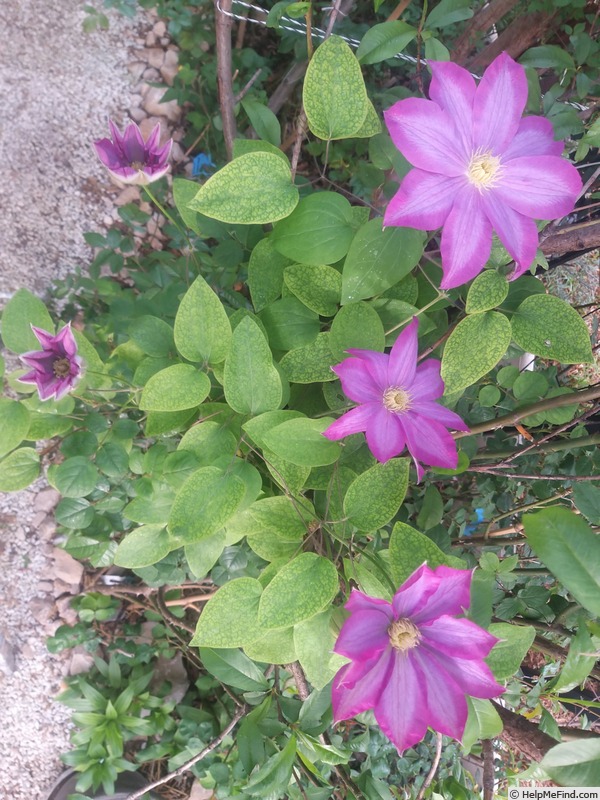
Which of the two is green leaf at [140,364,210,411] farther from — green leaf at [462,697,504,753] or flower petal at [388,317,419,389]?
green leaf at [462,697,504,753]

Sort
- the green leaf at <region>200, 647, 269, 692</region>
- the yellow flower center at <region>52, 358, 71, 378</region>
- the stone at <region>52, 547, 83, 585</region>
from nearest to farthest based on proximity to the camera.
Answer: the yellow flower center at <region>52, 358, 71, 378</region>, the green leaf at <region>200, 647, 269, 692</region>, the stone at <region>52, 547, 83, 585</region>

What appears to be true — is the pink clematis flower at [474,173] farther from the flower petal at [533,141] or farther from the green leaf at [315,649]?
the green leaf at [315,649]

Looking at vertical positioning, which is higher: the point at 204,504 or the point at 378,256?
the point at 378,256

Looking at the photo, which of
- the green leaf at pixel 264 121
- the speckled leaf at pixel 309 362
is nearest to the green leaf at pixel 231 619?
the speckled leaf at pixel 309 362

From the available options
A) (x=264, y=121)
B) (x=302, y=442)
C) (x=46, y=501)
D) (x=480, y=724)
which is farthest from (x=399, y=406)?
(x=46, y=501)

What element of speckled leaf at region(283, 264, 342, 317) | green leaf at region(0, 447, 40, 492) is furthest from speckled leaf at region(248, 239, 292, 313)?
green leaf at region(0, 447, 40, 492)

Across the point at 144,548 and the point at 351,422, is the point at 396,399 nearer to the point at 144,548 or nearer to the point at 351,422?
the point at 351,422
